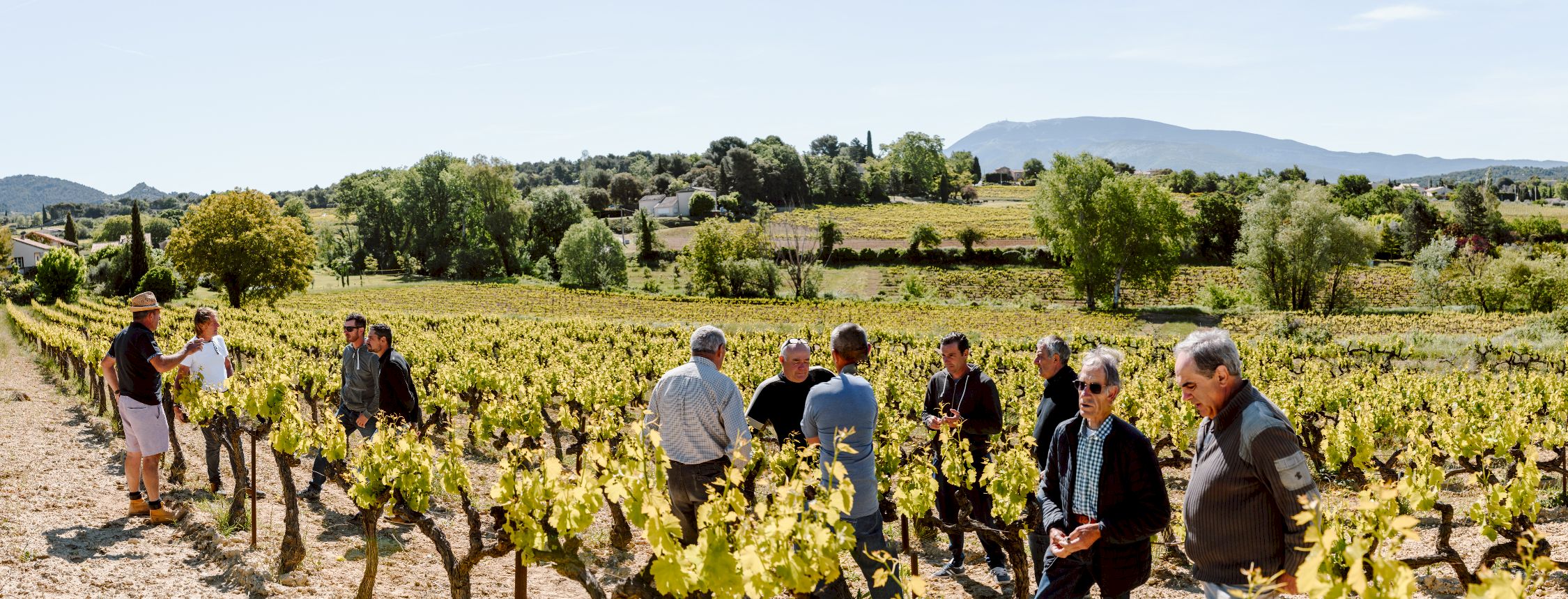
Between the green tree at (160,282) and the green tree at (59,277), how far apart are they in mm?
2558

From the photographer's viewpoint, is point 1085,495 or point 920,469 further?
point 920,469

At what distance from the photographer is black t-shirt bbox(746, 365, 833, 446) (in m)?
5.12

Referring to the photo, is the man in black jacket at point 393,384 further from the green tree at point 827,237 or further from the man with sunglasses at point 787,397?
the green tree at point 827,237

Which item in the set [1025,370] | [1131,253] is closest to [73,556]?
[1025,370]

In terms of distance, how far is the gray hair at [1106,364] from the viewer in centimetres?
367

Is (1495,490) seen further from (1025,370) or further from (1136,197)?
(1136,197)

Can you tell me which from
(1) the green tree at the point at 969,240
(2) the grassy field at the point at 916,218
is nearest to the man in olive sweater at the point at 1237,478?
(1) the green tree at the point at 969,240

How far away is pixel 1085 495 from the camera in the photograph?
377cm

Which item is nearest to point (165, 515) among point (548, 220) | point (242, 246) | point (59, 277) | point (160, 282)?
point (242, 246)

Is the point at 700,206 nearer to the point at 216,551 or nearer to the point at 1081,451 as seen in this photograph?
the point at 216,551

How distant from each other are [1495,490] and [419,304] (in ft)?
147

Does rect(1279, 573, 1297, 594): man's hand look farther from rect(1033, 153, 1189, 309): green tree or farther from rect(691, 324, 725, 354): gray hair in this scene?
rect(1033, 153, 1189, 309): green tree

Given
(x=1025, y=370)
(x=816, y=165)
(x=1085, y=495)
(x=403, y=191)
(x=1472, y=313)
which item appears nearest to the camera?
(x=1085, y=495)

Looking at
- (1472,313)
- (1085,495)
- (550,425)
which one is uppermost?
(1085,495)
